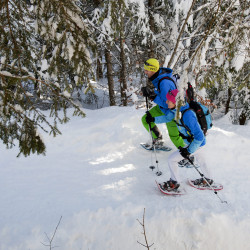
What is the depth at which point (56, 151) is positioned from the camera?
682cm

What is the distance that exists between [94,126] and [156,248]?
5.43 meters

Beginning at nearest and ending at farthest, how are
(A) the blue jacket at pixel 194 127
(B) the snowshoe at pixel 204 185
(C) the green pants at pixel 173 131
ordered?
(A) the blue jacket at pixel 194 127
(B) the snowshoe at pixel 204 185
(C) the green pants at pixel 173 131

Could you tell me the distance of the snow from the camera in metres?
3.52

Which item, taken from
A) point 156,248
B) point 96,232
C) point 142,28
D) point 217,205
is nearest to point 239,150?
point 217,205

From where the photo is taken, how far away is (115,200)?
4379mm

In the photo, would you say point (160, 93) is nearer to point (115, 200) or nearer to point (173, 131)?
point (173, 131)

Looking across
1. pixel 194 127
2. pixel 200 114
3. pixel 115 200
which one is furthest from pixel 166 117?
pixel 115 200

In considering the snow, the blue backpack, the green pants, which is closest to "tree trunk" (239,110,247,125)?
the snow

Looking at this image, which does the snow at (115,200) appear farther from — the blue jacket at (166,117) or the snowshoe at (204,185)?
the blue jacket at (166,117)

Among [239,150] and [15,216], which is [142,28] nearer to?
[239,150]

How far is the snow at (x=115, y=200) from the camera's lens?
352cm

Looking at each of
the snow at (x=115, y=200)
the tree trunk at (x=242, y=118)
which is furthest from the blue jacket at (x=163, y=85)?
the tree trunk at (x=242, y=118)

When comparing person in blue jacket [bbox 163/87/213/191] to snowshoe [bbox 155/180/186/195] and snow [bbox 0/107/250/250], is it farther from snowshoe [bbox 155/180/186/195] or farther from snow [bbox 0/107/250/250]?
snow [bbox 0/107/250/250]

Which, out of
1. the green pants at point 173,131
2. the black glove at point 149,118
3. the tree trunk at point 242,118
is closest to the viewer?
the green pants at point 173,131
